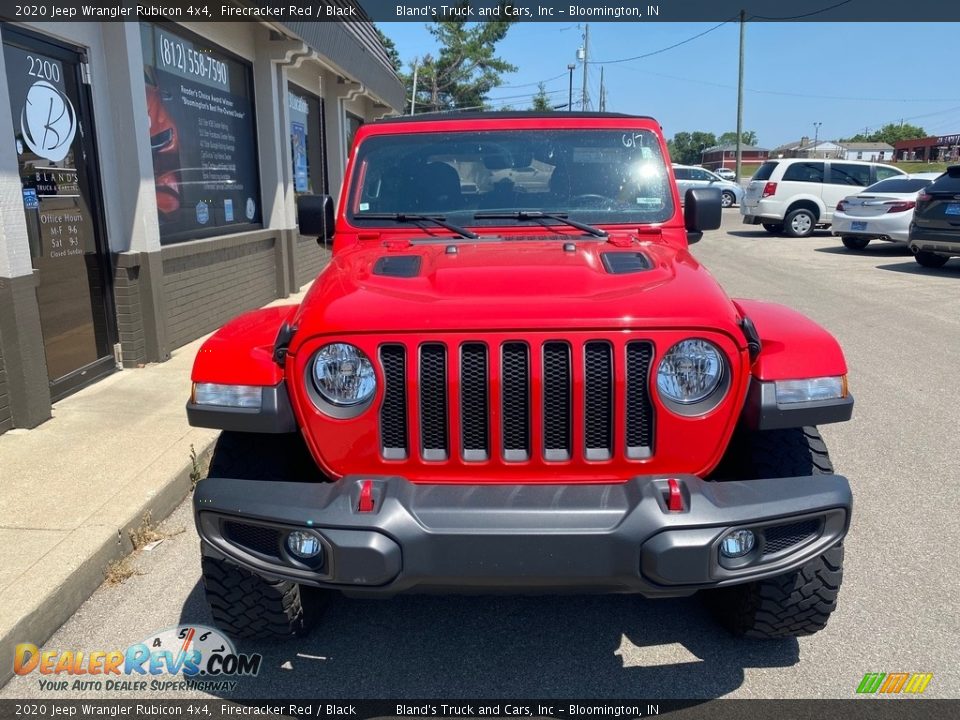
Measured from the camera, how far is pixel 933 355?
24.5ft

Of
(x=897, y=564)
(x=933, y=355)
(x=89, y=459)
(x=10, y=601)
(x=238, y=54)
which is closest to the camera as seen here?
(x=10, y=601)

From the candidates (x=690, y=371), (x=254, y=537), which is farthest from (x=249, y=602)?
(x=690, y=371)

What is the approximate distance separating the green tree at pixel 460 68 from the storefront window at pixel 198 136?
36923 mm

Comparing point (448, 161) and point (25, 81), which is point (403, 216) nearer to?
point (448, 161)

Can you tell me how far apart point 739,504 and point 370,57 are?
44.2 feet

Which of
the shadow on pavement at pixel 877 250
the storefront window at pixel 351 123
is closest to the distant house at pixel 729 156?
the shadow on pavement at pixel 877 250

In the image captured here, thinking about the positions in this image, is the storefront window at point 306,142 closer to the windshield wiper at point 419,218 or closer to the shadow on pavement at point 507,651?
the windshield wiper at point 419,218

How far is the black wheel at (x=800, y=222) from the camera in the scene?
18766 mm

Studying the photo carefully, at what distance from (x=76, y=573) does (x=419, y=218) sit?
6.75 feet

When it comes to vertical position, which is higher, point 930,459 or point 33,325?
point 33,325

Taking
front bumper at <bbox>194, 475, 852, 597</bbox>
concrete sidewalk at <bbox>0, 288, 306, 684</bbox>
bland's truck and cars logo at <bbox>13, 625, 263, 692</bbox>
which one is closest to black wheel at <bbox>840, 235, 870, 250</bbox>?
concrete sidewalk at <bbox>0, 288, 306, 684</bbox>

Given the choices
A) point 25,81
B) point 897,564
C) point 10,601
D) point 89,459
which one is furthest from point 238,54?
point 897,564

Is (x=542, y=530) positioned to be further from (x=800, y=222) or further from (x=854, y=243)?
(x=800, y=222)

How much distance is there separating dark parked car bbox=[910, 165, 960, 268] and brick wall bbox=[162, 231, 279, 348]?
9535 millimetres
